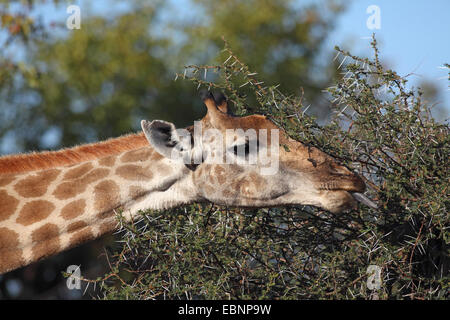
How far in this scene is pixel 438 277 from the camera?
4605 mm

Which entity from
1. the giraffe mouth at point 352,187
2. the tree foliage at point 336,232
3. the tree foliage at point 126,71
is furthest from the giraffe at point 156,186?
the tree foliage at point 126,71

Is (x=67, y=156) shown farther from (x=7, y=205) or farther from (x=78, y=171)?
(x=7, y=205)

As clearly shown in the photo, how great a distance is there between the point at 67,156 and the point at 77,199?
20.7 inches

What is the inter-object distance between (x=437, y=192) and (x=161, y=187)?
79.3 inches

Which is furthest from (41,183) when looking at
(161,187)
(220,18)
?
(220,18)

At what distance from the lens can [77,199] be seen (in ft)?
16.1

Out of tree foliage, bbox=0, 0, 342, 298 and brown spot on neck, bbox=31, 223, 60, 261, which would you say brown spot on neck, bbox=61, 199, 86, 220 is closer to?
brown spot on neck, bbox=31, 223, 60, 261

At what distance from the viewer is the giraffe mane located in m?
5.25

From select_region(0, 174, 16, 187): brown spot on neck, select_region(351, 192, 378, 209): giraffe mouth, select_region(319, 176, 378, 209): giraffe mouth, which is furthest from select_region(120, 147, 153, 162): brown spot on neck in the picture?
select_region(351, 192, 378, 209): giraffe mouth

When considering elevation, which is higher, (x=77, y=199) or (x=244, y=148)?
(x=244, y=148)

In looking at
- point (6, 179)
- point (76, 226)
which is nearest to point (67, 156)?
point (6, 179)

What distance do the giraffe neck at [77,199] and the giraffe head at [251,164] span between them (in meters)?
0.17
